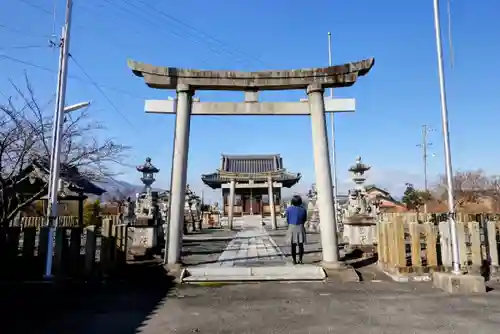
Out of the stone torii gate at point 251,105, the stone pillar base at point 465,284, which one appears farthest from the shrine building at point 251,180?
the stone pillar base at point 465,284

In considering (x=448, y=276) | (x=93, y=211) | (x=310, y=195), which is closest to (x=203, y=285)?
(x=448, y=276)

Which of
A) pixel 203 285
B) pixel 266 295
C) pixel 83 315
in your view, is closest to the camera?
pixel 83 315

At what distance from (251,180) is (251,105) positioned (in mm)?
31751

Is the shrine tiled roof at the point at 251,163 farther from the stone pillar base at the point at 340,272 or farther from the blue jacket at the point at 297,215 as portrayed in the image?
the stone pillar base at the point at 340,272

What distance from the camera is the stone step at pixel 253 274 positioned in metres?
8.26

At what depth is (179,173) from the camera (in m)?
9.27

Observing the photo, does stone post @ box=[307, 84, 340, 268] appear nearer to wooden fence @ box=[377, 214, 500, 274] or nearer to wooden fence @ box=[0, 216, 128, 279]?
wooden fence @ box=[377, 214, 500, 274]

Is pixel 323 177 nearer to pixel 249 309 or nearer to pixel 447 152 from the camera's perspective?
pixel 447 152

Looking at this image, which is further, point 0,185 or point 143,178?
point 143,178

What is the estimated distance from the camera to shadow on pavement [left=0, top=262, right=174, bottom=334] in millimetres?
5121

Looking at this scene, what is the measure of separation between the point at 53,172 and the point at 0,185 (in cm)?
203

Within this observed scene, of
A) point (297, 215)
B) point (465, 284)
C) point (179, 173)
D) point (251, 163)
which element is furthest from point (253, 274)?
point (251, 163)

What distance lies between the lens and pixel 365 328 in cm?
498

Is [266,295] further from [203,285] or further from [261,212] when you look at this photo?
[261,212]
